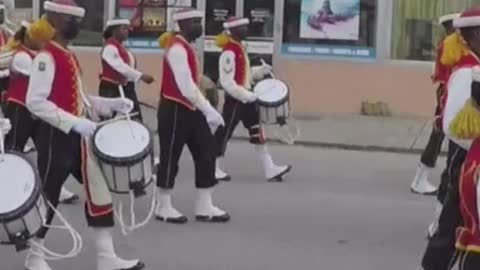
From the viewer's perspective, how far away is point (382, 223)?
10.2m

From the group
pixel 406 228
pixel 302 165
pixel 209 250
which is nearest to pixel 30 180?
pixel 209 250

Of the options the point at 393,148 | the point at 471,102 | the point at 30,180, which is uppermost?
the point at 471,102

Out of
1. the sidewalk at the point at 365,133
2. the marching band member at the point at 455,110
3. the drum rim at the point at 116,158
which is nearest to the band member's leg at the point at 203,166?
the drum rim at the point at 116,158

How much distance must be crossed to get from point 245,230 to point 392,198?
2.29m

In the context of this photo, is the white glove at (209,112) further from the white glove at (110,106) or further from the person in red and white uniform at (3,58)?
the person in red and white uniform at (3,58)

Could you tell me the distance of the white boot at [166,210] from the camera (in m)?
10.0

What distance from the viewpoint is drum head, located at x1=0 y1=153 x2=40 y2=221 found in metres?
6.62

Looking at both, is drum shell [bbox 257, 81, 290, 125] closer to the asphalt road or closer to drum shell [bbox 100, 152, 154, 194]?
the asphalt road

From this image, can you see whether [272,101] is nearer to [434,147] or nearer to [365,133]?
[434,147]

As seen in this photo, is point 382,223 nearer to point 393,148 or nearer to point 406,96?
point 393,148

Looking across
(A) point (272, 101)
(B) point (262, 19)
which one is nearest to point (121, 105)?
(A) point (272, 101)

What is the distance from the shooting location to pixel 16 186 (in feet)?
22.2

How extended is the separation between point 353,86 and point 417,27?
1.30 m

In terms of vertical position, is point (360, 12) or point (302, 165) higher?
point (360, 12)
